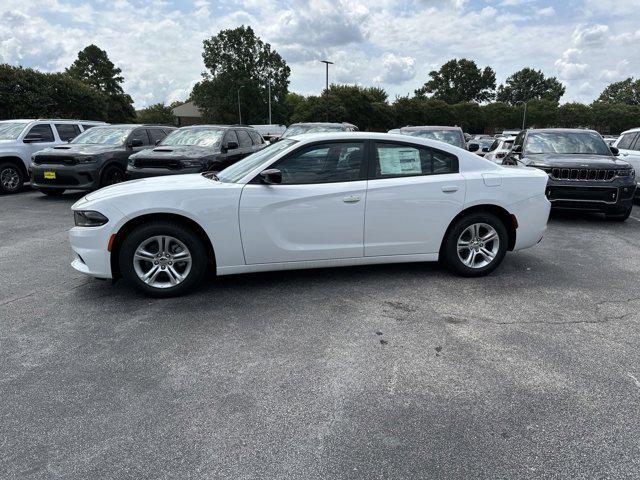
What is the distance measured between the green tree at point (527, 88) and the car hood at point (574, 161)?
109201mm

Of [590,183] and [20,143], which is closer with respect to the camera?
[590,183]

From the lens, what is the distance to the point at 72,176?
998cm

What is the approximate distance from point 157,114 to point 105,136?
93.6 meters

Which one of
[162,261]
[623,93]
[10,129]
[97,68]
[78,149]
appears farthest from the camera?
[623,93]

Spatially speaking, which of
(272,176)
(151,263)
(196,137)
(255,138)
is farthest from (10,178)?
(272,176)

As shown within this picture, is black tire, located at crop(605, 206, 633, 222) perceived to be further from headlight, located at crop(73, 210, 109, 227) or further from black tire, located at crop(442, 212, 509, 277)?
headlight, located at crop(73, 210, 109, 227)

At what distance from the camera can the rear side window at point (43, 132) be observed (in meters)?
12.2

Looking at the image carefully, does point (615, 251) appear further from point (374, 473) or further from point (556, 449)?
point (374, 473)

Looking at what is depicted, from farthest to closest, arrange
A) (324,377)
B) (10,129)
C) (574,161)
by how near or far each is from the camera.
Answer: (10,129) < (574,161) < (324,377)

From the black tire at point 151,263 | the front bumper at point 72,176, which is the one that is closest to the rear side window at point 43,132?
the front bumper at point 72,176

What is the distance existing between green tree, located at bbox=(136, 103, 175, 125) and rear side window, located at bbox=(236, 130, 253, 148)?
8499 cm

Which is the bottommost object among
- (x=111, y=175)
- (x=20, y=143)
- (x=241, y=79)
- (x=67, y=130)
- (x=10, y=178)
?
(x=10, y=178)

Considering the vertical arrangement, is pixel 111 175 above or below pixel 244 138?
below

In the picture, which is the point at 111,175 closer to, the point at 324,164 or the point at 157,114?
the point at 324,164
